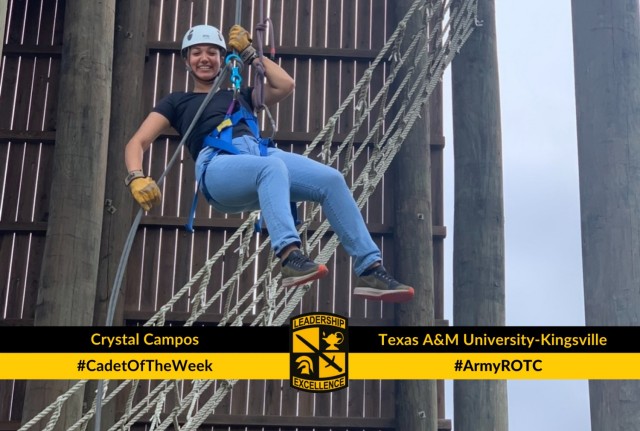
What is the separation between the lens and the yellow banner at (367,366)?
5.66 m

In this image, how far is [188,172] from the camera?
11.0m

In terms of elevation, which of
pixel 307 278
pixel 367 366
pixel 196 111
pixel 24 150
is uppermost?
pixel 24 150

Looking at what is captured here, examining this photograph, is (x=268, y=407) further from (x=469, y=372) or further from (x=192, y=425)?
(x=469, y=372)

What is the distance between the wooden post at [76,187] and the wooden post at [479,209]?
9.17 ft

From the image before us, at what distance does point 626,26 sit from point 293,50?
4.84 m

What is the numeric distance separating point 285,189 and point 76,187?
10.3 feet

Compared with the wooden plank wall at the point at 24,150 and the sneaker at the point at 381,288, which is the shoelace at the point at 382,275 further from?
the wooden plank wall at the point at 24,150

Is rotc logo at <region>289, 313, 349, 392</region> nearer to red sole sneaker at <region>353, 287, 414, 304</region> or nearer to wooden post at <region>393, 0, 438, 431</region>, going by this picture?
red sole sneaker at <region>353, 287, 414, 304</region>

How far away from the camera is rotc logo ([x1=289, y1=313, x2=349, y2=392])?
5.57 metres

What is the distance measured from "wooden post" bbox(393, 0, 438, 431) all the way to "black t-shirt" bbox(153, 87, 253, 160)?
4248 mm

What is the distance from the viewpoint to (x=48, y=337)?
6230mm

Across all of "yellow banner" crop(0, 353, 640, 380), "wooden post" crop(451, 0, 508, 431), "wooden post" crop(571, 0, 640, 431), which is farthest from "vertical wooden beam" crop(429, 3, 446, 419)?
"yellow banner" crop(0, 353, 640, 380)

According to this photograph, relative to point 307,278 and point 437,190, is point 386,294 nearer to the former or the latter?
point 307,278

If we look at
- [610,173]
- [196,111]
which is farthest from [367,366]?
[610,173]
